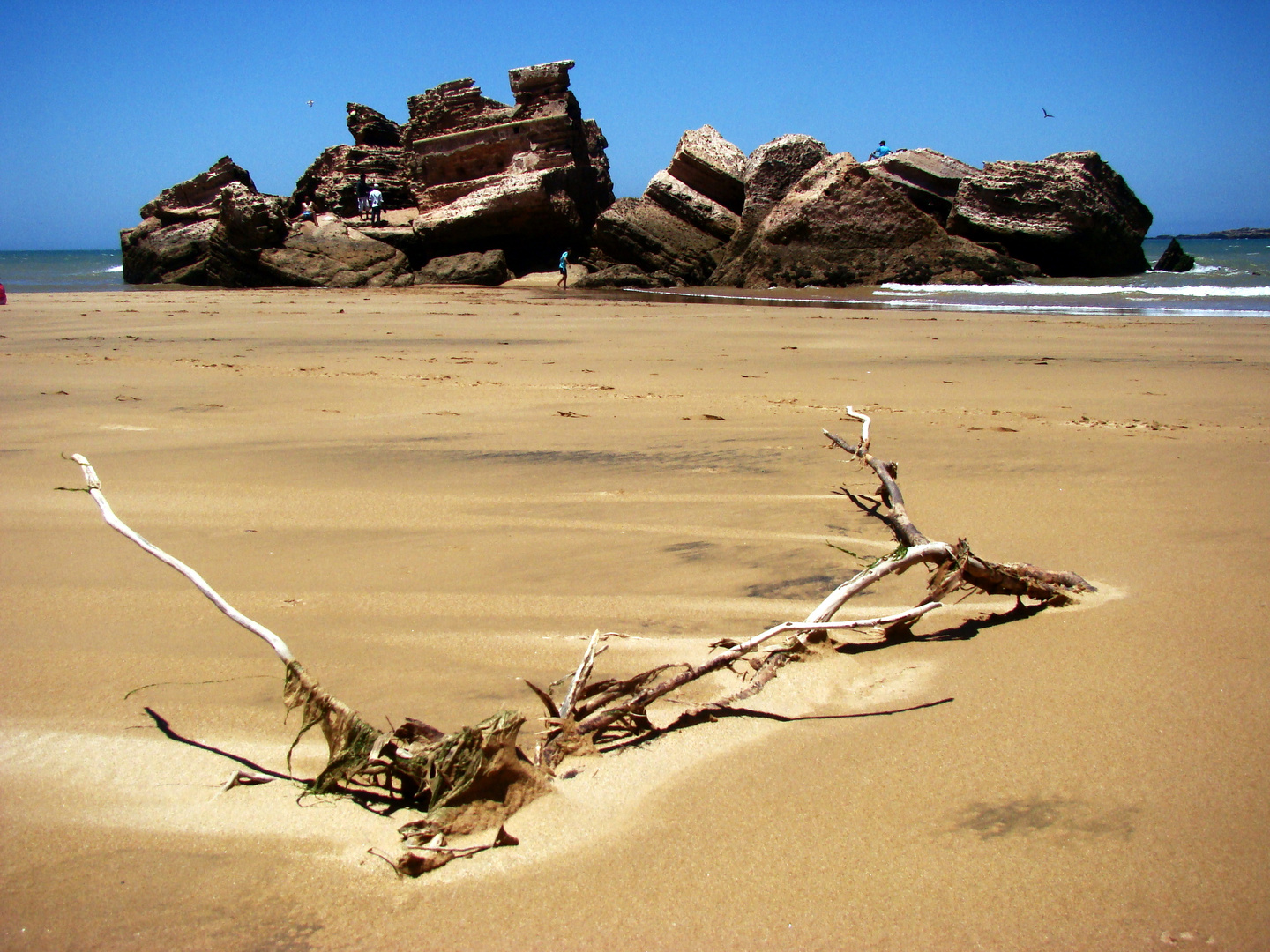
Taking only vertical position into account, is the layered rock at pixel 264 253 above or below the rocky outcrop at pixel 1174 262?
below

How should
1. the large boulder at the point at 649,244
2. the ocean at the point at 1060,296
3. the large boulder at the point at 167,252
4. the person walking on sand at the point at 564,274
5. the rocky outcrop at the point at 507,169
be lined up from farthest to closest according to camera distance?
1. the large boulder at the point at 167,252
2. the rocky outcrop at the point at 507,169
3. the large boulder at the point at 649,244
4. the person walking on sand at the point at 564,274
5. the ocean at the point at 1060,296

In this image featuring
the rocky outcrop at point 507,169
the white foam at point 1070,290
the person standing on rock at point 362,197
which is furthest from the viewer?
the person standing on rock at point 362,197

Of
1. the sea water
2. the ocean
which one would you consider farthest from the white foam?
the sea water

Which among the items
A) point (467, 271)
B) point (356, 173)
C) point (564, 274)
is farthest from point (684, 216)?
point (356, 173)

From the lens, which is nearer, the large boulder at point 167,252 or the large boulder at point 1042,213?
the large boulder at point 1042,213

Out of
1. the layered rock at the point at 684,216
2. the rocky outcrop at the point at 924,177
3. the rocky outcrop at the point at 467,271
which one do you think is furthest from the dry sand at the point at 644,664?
the rocky outcrop at the point at 924,177

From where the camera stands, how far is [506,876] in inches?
43.4

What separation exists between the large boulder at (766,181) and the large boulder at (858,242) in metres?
0.77

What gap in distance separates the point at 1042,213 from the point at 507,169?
1186cm

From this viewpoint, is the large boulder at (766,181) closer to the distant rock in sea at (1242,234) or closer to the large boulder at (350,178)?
the large boulder at (350,178)

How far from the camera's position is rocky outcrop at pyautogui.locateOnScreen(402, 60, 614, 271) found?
1884cm

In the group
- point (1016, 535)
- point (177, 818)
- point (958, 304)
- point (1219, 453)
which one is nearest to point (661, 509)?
point (1016, 535)

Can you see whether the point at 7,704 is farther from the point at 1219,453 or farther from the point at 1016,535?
the point at 1219,453

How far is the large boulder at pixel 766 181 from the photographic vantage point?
17109 mm
